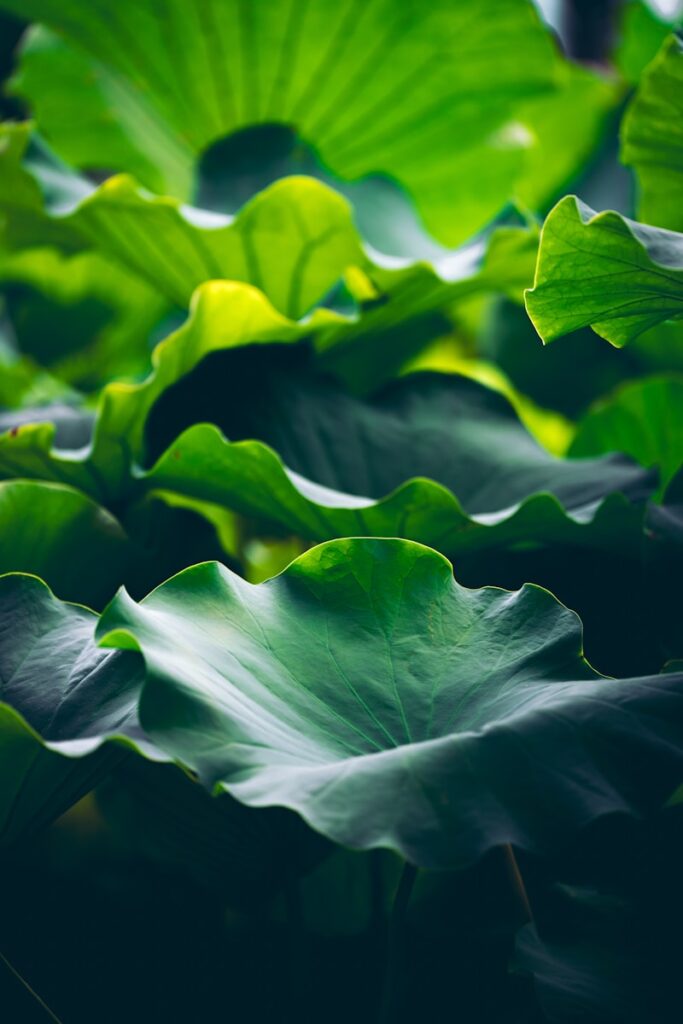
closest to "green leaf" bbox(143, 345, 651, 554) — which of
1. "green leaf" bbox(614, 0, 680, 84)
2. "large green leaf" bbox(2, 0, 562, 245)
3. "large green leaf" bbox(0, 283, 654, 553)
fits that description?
"large green leaf" bbox(0, 283, 654, 553)

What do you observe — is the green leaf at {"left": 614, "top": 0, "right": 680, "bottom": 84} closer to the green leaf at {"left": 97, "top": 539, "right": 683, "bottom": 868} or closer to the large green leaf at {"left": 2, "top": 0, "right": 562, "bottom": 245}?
the large green leaf at {"left": 2, "top": 0, "right": 562, "bottom": 245}

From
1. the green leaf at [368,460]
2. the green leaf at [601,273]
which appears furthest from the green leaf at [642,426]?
the green leaf at [601,273]

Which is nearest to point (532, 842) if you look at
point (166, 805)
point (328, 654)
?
point (328, 654)

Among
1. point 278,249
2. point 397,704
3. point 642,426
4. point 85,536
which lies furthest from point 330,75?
point 397,704

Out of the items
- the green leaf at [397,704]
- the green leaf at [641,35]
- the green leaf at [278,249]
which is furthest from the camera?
the green leaf at [641,35]

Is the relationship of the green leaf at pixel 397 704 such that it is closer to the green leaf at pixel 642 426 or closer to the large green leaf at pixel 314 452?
the large green leaf at pixel 314 452

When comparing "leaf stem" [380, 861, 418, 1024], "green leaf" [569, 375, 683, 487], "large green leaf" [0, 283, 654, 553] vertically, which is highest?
"large green leaf" [0, 283, 654, 553]

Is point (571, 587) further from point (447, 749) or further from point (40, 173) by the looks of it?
point (40, 173)
